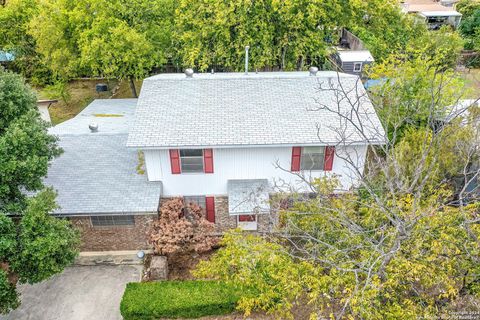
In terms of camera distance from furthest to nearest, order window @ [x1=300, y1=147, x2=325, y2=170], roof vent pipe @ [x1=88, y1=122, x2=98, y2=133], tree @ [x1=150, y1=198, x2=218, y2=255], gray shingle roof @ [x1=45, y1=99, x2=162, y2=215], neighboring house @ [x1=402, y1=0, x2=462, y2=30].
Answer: neighboring house @ [x1=402, y1=0, x2=462, y2=30]
roof vent pipe @ [x1=88, y1=122, x2=98, y2=133]
window @ [x1=300, y1=147, x2=325, y2=170]
gray shingle roof @ [x1=45, y1=99, x2=162, y2=215]
tree @ [x1=150, y1=198, x2=218, y2=255]

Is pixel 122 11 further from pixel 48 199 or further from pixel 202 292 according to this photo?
pixel 202 292

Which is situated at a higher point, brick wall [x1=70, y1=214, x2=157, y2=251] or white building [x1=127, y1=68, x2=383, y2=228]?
white building [x1=127, y1=68, x2=383, y2=228]

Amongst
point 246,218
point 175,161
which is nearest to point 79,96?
point 175,161

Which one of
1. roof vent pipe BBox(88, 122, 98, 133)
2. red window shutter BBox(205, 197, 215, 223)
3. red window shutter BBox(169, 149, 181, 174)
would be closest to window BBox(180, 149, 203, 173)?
red window shutter BBox(169, 149, 181, 174)

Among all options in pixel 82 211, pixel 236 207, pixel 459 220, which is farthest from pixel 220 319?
pixel 459 220

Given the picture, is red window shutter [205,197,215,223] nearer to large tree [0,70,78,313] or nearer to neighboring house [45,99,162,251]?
neighboring house [45,99,162,251]

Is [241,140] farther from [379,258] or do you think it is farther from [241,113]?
[379,258]
